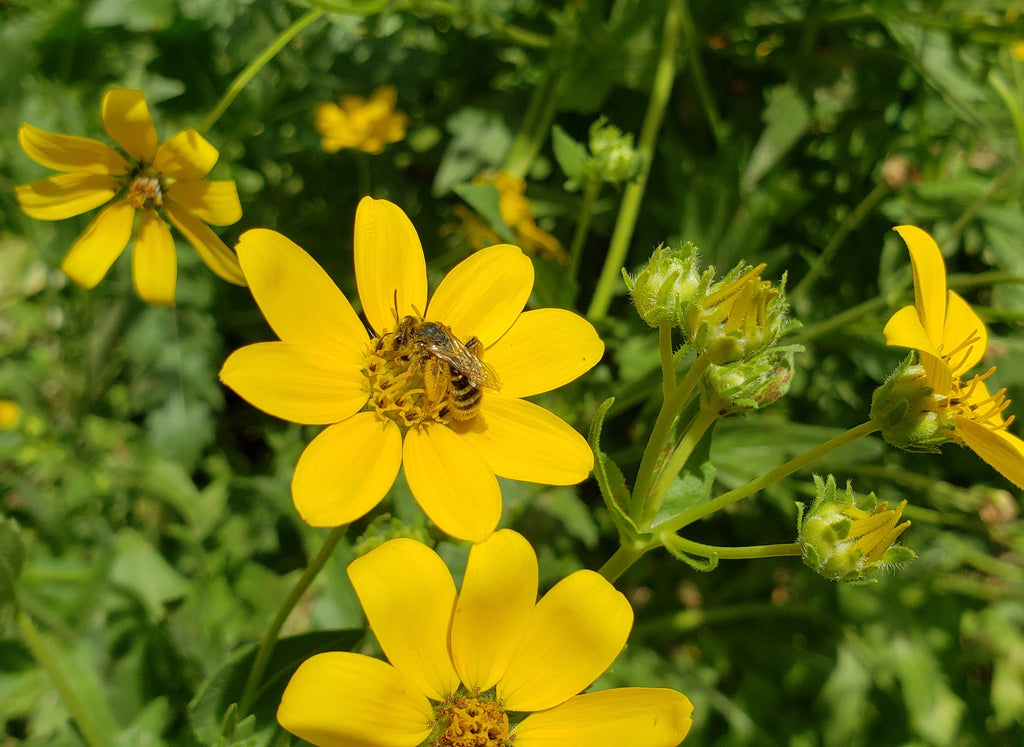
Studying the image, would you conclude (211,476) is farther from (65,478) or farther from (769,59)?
(769,59)

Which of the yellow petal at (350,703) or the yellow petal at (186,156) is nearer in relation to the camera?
the yellow petal at (350,703)

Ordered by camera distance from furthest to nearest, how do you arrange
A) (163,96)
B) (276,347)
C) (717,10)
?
(717,10) < (163,96) < (276,347)

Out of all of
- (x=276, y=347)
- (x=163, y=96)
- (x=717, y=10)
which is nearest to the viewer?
(x=276, y=347)

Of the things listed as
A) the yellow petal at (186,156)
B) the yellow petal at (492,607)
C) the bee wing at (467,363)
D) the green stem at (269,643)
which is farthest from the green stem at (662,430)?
the yellow petal at (186,156)

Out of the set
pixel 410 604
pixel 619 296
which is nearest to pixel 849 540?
pixel 410 604

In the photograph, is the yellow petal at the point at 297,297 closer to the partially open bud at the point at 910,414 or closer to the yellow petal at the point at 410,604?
the yellow petal at the point at 410,604

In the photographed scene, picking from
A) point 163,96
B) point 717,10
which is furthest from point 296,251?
point 717,10

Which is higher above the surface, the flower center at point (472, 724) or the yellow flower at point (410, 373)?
the yellow flower at point (410, 373)

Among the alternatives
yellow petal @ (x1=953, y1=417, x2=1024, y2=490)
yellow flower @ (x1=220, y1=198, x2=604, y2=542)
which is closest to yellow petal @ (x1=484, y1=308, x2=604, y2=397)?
yellow flower @ (x1=220, y1=198, x2=604, y2=542)
